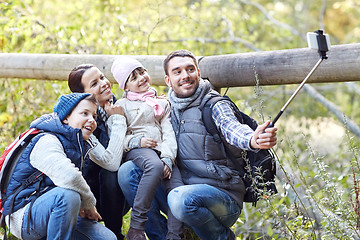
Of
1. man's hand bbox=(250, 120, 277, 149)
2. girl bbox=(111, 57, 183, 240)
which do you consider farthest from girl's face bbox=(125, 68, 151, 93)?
man's hand bbox=(250, 120, 277, 149)

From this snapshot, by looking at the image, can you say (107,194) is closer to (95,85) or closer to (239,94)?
(95,85)

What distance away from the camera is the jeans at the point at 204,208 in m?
2.89

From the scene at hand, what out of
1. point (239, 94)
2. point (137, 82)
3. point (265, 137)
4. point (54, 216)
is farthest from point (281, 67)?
point (239, 94)

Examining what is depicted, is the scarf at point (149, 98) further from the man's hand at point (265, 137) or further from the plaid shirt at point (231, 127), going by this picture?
the man's hand at point (265, 137)

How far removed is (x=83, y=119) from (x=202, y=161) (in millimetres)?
720

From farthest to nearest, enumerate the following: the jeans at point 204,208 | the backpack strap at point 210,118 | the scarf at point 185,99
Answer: the scarf at point 185,99, the backpack strap at point 210,118, the jeans at point 204,208

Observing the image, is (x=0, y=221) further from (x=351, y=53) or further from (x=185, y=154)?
(x=351, y=53)

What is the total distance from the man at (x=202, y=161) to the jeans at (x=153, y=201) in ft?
0.72

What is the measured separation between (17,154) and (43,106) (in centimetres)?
245

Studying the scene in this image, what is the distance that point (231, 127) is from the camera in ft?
9.47

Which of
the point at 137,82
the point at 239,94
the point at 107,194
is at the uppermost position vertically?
the point at 239,94

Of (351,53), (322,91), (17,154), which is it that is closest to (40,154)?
(17,154)

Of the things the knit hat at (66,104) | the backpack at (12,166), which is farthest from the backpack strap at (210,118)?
the backpack at (12,166)

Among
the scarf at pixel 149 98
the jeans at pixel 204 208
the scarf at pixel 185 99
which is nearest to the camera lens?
the jeans at pixel 204 208
